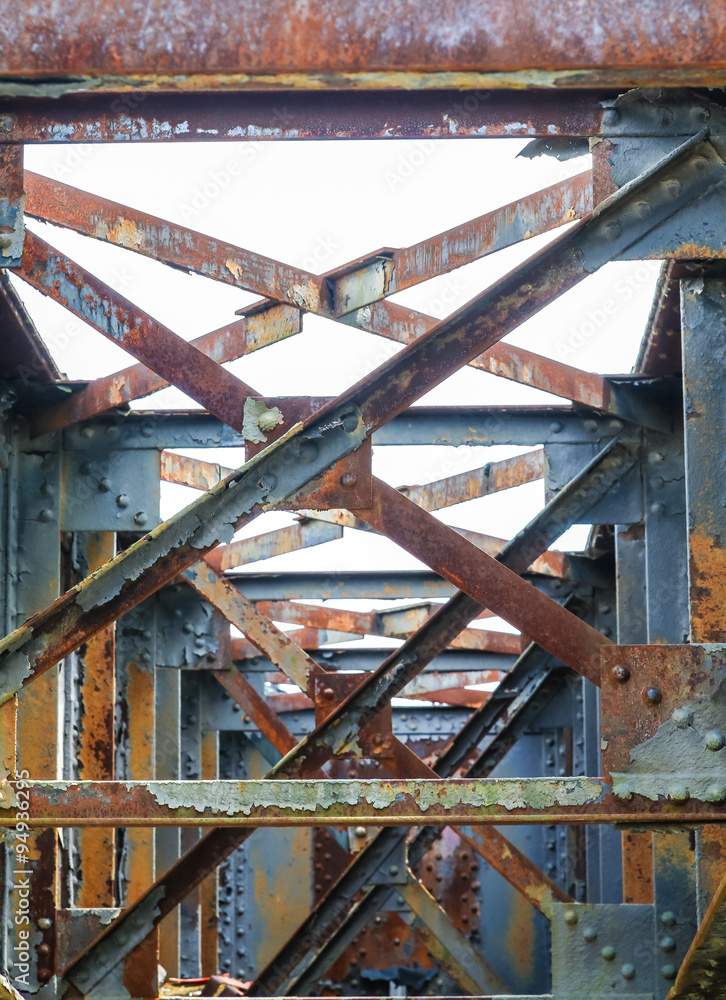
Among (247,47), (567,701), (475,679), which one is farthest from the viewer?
(475,679)

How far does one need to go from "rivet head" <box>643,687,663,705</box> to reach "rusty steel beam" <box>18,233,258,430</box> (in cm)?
155

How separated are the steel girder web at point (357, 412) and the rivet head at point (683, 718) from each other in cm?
116

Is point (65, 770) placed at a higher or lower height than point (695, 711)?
lower

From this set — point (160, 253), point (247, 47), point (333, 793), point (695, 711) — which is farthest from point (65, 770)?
point (247, 47)

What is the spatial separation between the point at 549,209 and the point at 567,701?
663 centimetres

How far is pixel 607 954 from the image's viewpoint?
5.47 metres

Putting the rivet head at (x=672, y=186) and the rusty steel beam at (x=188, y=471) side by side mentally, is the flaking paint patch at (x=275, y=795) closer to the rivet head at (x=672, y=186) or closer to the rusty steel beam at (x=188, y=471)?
the rivet head at (x=672, y=186)

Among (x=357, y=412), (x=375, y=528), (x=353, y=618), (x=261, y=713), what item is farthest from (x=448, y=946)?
(x=357, y=412)

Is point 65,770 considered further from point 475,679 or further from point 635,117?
point 475,679

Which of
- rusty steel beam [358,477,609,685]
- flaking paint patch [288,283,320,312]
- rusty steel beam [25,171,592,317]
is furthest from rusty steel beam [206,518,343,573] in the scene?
rusty steel beam [358,477,609,685]

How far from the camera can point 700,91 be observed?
150 inches

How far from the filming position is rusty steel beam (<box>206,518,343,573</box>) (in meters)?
9.26

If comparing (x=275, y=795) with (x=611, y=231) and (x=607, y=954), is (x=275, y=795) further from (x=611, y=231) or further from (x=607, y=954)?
(x=607, y=954)

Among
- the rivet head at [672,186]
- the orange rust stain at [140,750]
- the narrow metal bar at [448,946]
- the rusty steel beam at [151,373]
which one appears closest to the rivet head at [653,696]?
the rivet head at [672,186]
